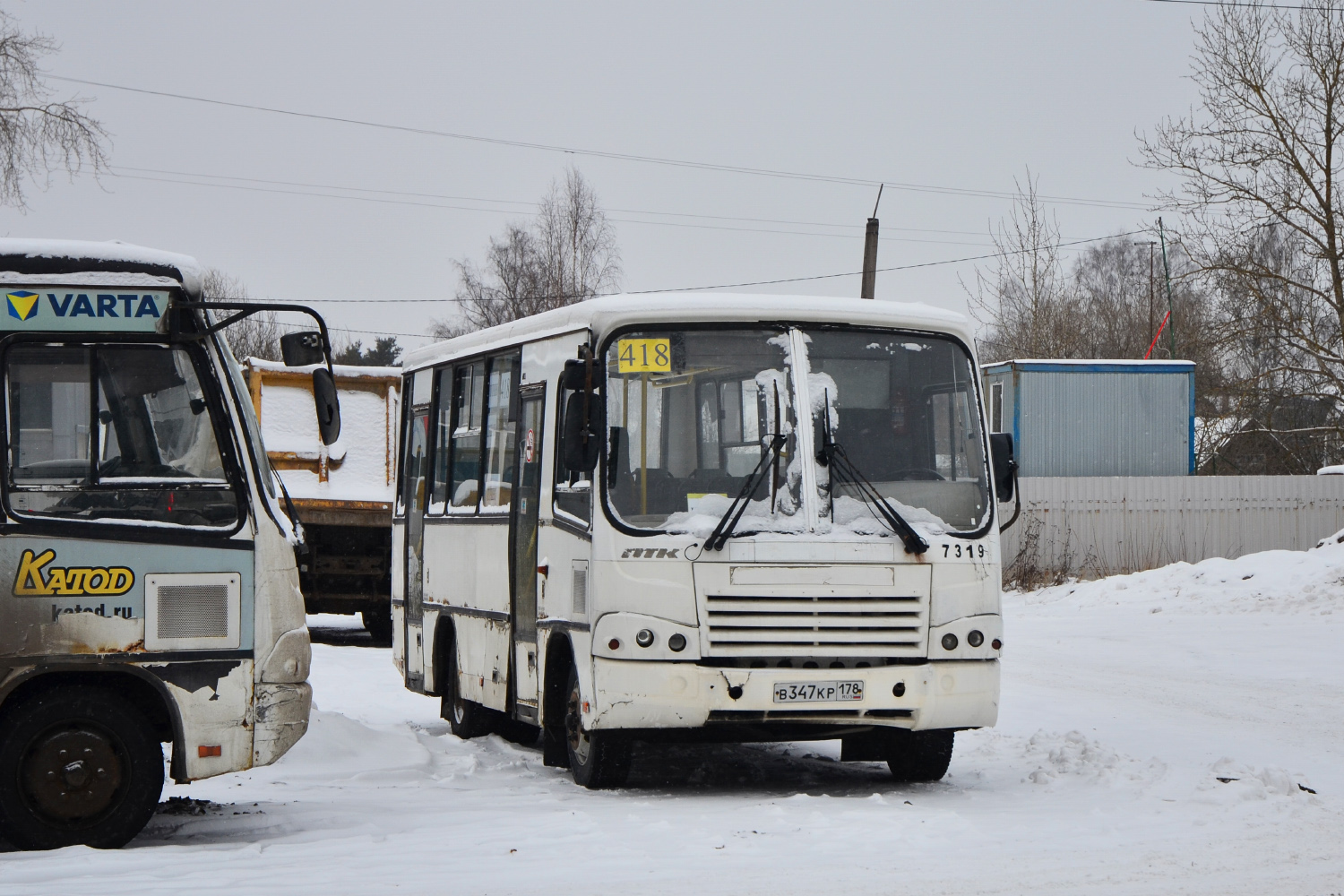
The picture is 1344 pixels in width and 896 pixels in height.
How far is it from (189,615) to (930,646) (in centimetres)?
396

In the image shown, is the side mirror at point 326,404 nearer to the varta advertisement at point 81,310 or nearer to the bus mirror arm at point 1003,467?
the varta advertisement at point 81,310

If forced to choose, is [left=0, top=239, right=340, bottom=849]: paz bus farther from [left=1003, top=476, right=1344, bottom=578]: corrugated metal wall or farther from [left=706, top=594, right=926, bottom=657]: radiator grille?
[left=1003, top=476, right=1344, bottom=578]: corrugated metal wall

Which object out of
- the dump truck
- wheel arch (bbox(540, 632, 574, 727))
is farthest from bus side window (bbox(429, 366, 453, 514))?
the dump truck

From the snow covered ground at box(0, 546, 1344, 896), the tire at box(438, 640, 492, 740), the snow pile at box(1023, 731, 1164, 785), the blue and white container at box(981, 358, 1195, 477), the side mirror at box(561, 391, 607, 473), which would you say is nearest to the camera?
the snow covered ground at box(0, 546, 1344, 896)

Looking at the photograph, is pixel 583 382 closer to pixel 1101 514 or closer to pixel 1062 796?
pixel 1062 796

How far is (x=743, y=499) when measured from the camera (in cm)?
917

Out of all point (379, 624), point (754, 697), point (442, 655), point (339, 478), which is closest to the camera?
point (754, 697)

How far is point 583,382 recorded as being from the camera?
911 cm

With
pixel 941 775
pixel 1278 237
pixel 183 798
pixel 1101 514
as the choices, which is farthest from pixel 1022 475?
pixel 183 798

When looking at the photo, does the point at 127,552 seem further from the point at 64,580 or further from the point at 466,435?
the point at 466,435

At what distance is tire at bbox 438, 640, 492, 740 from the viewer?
1246 cm

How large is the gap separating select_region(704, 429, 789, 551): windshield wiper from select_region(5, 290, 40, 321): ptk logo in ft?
11.7

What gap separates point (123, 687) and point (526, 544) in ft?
10.9

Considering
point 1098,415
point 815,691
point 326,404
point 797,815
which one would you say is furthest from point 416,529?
point 1098,415
